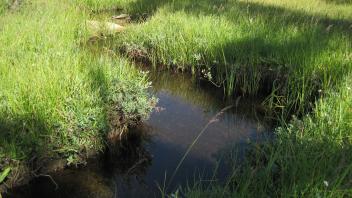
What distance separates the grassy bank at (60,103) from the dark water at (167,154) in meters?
0.27

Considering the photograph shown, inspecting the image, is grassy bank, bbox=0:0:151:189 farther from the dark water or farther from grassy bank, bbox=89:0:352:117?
grassy bank, bbox=89:0:352:117

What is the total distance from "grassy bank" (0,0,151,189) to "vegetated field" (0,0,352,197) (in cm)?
2

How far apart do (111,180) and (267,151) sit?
2.04 m

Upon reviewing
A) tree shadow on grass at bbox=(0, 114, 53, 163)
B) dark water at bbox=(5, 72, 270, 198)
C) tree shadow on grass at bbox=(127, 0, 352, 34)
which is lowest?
dark water at bbox=(5, 72, 270, 198)

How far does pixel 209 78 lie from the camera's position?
27.8ft

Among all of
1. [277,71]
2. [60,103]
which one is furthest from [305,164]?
[277,71]

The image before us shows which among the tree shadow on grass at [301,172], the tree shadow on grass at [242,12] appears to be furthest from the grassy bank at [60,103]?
the tree shadow on grass at [242,12]

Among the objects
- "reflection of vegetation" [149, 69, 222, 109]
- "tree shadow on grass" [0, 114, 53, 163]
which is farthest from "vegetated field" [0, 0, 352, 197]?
"reflection of vegetation" [149, 69, 222, 109]

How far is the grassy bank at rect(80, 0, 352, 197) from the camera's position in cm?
412

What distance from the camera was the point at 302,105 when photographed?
6.99 m

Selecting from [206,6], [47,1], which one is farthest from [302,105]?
[47,1]

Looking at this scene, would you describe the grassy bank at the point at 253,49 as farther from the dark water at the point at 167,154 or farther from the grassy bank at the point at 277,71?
the dark water at the point at 167,154

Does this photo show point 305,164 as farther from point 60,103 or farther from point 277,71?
point 277,71

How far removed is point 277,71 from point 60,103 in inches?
170
